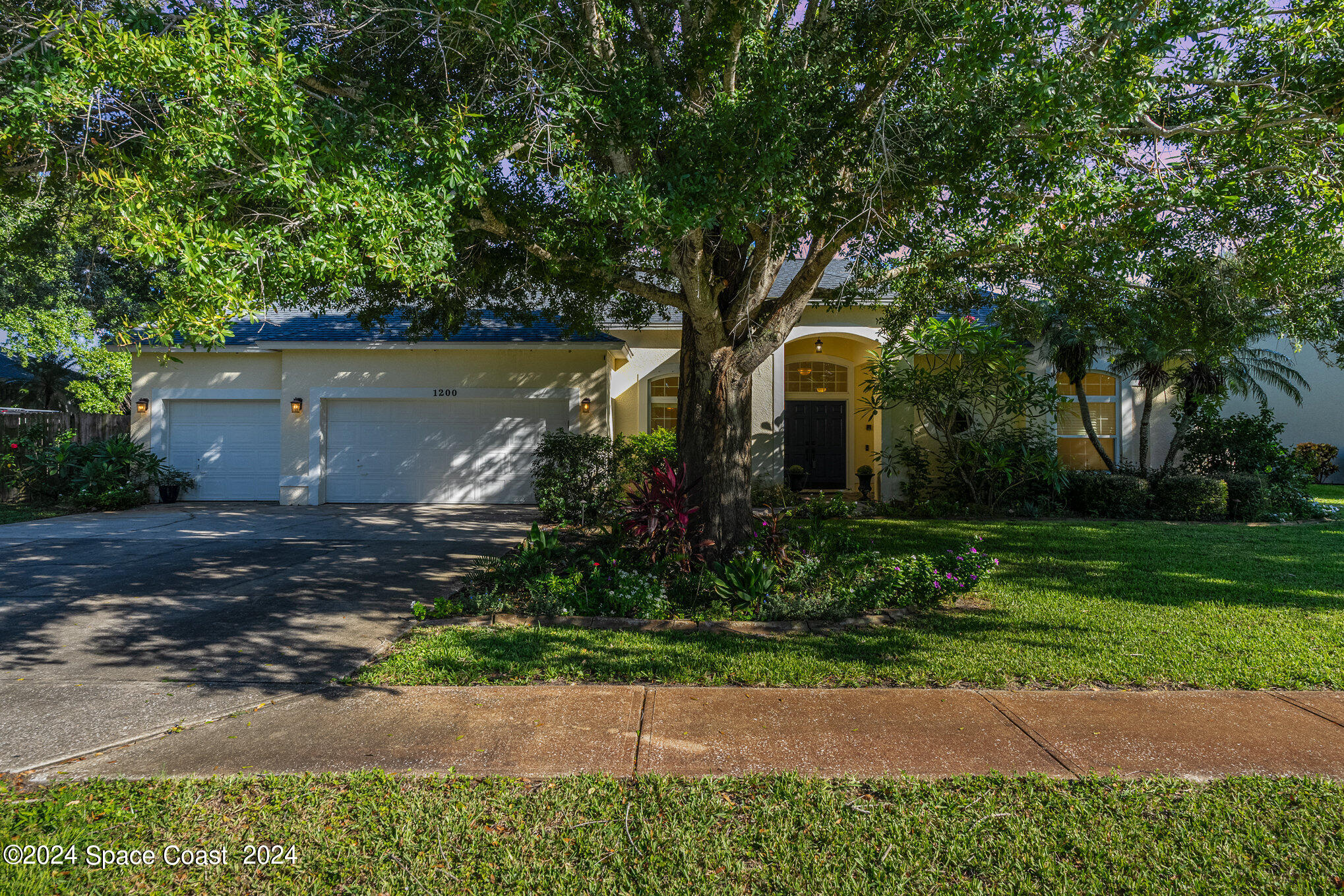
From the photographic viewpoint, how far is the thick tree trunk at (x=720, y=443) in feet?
24.0

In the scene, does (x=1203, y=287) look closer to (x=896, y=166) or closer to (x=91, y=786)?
(x=896, y=166)

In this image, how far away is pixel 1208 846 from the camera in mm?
2867

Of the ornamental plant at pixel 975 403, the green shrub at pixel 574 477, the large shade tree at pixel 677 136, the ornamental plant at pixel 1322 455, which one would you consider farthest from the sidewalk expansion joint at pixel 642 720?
the ornamental plant at pixel 1322 455

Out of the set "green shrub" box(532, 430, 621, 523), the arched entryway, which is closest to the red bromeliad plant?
"green shrub" box(532, 430, 621, 523)

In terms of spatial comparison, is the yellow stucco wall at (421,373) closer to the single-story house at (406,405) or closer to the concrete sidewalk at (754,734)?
the single-story house at (406,405)

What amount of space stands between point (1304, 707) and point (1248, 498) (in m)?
9.69

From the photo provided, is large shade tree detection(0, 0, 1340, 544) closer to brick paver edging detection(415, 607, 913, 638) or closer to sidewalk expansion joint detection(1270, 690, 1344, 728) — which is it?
brick paver edging detection(415, 607, 913, 638)

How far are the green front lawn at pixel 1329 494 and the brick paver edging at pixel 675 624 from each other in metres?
12.8

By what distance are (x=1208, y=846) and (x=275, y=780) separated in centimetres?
402

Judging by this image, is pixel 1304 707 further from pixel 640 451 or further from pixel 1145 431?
pixel 1145 431

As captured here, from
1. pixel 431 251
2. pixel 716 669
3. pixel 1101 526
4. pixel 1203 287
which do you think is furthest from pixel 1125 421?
pixel 431 251

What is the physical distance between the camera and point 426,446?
14.1 m

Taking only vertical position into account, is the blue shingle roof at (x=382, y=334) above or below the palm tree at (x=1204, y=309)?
above

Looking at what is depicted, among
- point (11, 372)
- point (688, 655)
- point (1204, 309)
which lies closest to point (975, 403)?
point (1204, 309)
